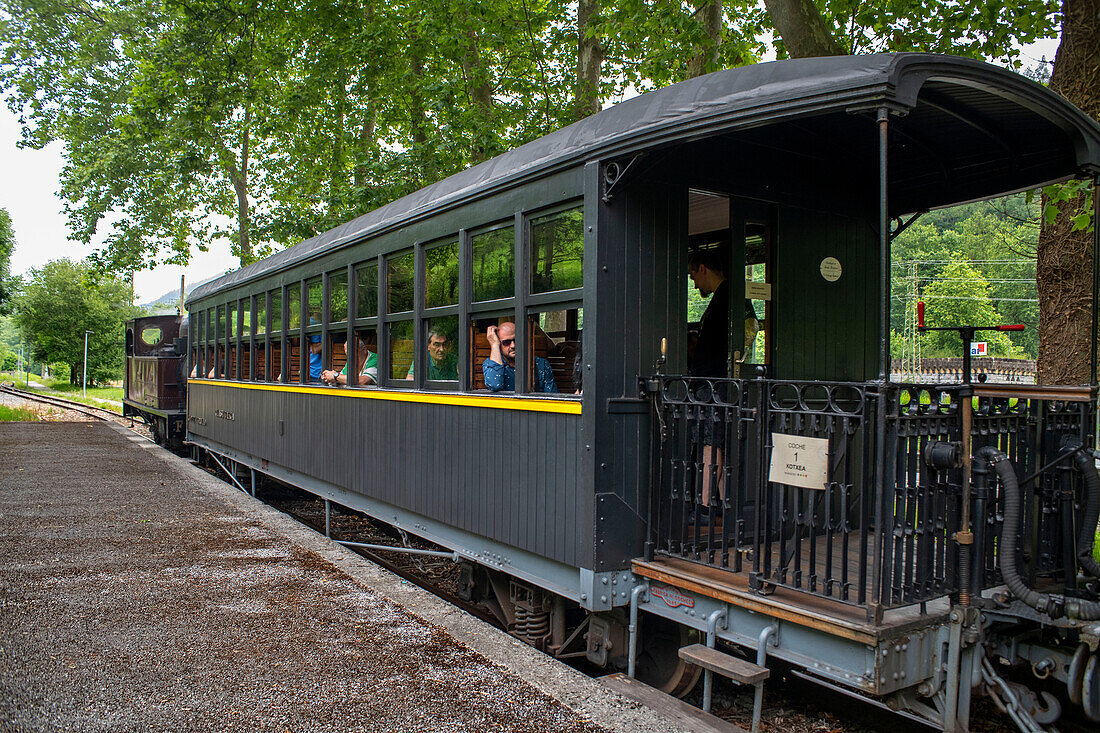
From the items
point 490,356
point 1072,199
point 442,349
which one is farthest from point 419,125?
point 490,356

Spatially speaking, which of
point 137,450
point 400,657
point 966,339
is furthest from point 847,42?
point 137,450

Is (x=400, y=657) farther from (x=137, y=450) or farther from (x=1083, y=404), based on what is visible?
(x=137, y=450)

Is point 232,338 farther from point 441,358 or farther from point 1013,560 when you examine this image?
point 1013,560

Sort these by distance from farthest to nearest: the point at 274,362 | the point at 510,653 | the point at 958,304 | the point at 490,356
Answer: the point at 958,304, the point at 274,362, the point at 490,356, the point at 510,653

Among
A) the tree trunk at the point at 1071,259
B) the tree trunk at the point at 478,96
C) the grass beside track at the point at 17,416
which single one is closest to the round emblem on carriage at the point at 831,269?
the tree trunk at the point at 1071,259

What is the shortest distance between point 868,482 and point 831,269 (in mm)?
2098

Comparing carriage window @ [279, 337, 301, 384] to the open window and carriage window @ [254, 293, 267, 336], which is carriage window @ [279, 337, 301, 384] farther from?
the open window

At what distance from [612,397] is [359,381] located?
3.52 meters

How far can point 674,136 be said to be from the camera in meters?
3.74

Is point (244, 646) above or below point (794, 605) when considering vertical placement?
below

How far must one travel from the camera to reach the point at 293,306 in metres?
8.81

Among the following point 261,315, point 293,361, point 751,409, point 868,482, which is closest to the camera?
point 868,482

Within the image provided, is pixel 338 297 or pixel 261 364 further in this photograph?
pixel 261 364

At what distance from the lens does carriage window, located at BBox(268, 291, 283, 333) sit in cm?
920
